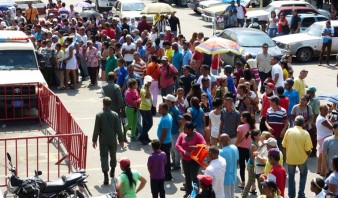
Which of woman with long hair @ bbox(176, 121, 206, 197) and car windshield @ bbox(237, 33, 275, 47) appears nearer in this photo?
woman with long hair @ bbox(176, 121, 206, 197)

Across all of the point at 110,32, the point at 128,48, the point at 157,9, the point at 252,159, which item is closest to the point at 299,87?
the point at 252,159

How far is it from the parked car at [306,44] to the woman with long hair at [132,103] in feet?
40.1

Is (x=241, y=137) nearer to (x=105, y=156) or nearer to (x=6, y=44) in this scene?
(x=105, y=156)

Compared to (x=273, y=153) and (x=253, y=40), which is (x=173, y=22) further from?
(x=273, y=153)

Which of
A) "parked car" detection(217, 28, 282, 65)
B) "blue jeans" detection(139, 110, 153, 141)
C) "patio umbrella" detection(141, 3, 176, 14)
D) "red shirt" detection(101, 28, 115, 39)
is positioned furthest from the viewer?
"patio umbrella" detection(141, 3, 176, 14)

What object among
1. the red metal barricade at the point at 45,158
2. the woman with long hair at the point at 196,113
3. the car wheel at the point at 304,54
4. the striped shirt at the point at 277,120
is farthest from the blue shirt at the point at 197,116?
the car wheel at the point at 304,54

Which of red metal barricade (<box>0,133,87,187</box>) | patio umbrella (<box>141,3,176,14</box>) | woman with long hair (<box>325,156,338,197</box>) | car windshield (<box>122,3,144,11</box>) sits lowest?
red metal barricade (<box>0,133,87,187</box>)

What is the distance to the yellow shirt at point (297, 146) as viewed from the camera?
43.7 feet

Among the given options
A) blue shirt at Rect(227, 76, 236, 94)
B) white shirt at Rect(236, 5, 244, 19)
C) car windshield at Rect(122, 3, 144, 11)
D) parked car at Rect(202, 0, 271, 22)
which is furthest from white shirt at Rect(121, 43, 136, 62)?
car windshield at Rect(122, 3, 144, 11)

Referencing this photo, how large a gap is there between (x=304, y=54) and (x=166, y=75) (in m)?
10.5

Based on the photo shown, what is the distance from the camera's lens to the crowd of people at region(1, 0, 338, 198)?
12180 millimetres

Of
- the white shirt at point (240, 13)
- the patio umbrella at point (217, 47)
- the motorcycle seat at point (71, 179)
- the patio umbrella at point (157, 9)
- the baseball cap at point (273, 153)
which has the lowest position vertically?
the motorcycle seat at point (71, 179)

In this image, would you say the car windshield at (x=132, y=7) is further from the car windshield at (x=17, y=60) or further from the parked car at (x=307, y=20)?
the car windshield at (x=17, y=60)

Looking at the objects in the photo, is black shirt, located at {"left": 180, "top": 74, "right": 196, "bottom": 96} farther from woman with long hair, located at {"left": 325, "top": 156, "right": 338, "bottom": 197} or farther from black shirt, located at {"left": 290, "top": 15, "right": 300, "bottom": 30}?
black shirt, located at {"left": 290, "top": 15, "right": 300, "bottom": 30}
